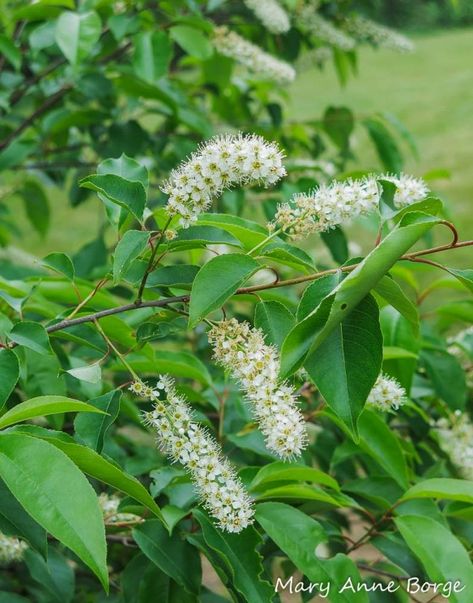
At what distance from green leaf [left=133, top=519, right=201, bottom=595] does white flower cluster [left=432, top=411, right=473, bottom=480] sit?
0.55 meters

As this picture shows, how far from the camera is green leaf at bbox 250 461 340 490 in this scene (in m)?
1.04

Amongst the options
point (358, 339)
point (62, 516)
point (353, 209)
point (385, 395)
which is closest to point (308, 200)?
point (353, 209)

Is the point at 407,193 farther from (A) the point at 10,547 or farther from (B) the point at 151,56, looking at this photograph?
(B) the point at 151,56

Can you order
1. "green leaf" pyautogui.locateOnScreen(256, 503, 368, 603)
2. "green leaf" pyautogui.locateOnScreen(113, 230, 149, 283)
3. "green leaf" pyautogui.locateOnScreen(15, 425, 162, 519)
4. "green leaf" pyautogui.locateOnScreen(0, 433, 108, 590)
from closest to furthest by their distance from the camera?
"green leaf" pyautogui.locateOnScreen(0, 433, 108, 590) < "green leaf" pyautogui.locateOnScreen(15, 425, 162, 519) < "green leaf" pyautogui.locateOnScreen(113, 230, 149, 283) < "green leaf" pyautogui.locateOnScreen(256, 503, 368, 603)

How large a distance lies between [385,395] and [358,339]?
0.95 feet

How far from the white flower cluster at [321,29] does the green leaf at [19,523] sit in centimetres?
183

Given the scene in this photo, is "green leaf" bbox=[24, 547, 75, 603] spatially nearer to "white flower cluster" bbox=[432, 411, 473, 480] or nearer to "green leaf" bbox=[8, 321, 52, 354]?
"green leaf" bbox=[8, 321, 52, 354]

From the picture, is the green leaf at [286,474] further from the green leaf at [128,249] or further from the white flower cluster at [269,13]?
the white flower cluster at [269,13]

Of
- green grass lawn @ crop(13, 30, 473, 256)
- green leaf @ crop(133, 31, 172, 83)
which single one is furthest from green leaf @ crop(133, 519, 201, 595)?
Result: green grass lawn @ crop(13, 30, 473, 256)

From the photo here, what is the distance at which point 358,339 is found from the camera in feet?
2.69

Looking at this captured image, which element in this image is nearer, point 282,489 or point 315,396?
point 282,489

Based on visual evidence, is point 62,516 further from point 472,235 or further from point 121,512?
point 472,235

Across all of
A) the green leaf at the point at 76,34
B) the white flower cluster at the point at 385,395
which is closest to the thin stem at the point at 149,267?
the white flower cluster at the point at 385,395

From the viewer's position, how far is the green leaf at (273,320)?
3.07ft
